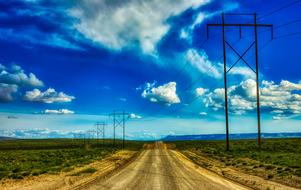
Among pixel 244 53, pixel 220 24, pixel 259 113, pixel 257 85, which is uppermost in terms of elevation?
pixel 220 24

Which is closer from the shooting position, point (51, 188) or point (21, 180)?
point (51, 188)

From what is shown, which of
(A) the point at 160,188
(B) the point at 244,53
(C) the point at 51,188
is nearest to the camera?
(A) the point at 160,188

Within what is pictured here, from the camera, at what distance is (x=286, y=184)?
→ 62.6ft

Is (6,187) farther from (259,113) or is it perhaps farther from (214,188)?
(259,113)

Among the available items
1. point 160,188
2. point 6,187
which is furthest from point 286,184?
point 6,187

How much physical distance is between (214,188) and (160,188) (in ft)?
8.44

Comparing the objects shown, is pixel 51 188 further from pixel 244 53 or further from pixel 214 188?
pixel 244 53

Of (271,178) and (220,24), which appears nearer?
(271,178)

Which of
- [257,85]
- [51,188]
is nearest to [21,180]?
[51,188]

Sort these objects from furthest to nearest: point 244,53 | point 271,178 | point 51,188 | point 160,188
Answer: point 244,53 < point 271,178 < point 51,188 < point 160,188

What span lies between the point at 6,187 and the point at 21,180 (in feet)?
11.2

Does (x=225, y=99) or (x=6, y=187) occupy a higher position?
(x=225, y=99)

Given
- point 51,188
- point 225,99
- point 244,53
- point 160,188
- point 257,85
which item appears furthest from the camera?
point 225,99

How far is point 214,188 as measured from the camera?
16.7 m
